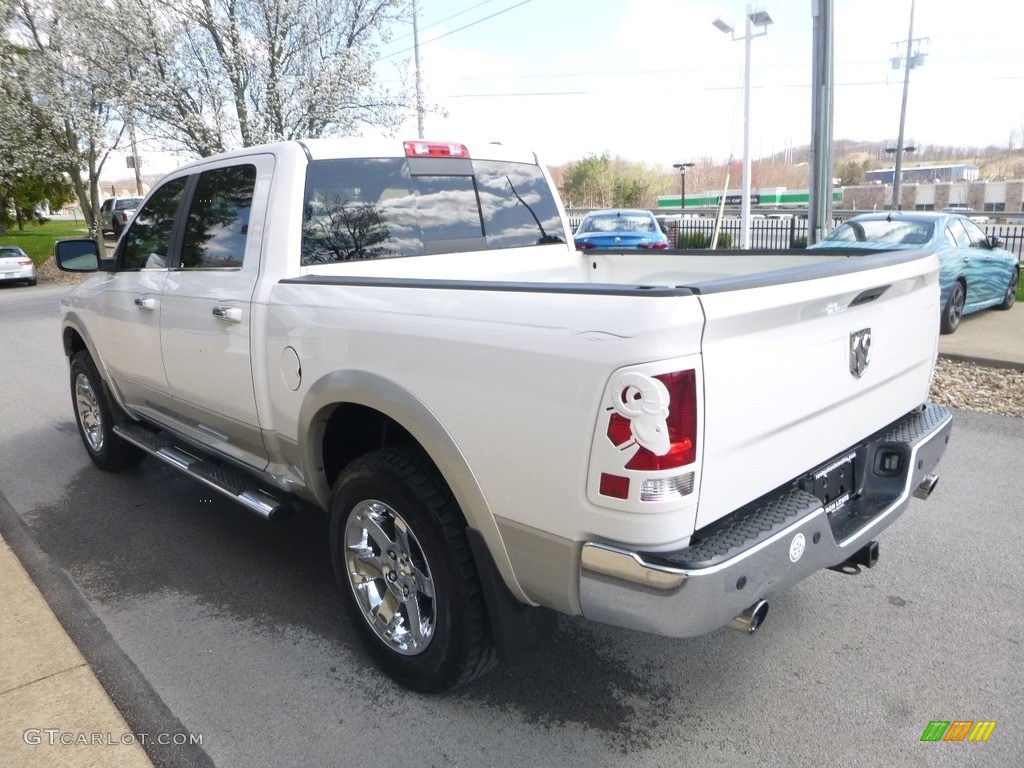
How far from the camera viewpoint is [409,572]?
287cm

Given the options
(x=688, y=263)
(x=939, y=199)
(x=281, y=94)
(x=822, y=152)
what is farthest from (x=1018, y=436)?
(x=939, y=199)

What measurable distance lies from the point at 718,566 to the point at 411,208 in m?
2.33

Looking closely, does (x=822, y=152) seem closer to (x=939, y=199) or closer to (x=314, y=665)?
(x=314, y=665)

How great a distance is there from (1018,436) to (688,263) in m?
3.58

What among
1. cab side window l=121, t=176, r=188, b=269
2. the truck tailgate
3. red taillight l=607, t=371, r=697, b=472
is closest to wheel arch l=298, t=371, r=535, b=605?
red taillight l=607, t=371, r=697, b=472

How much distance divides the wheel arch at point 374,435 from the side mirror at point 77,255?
249 centimetres

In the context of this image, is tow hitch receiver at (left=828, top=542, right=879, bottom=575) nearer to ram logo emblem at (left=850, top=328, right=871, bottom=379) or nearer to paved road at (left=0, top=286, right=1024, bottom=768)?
paved road at (left=0, top=286, right=1024, bottom=768)

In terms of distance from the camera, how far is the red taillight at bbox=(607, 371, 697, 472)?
2045mm

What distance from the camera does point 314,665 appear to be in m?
3.20

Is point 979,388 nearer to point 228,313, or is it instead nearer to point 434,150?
point 434,150

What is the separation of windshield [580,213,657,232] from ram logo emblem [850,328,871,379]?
551 inches

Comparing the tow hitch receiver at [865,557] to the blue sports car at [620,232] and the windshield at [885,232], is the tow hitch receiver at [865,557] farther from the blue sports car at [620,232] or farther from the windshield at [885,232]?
the blue sports car at [620,232]

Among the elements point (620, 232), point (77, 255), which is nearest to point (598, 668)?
point (77, 255)

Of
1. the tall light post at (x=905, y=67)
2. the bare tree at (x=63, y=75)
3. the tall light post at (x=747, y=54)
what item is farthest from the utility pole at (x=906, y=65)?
the bare tree at (x=63, y=75)
